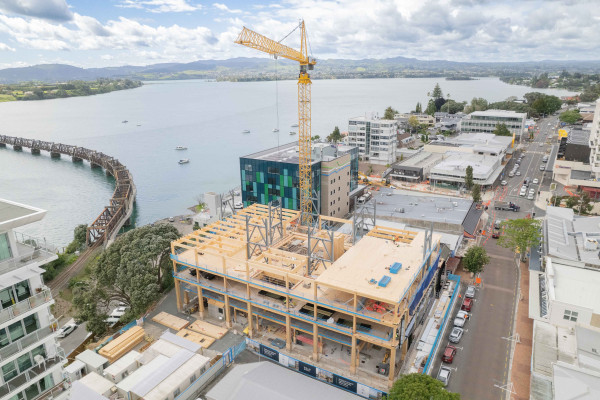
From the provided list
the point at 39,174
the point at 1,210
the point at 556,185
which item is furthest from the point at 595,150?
the point at 39,174

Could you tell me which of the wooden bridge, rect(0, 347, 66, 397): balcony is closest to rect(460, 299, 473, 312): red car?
rect(0, 347, 66, 397): balcony

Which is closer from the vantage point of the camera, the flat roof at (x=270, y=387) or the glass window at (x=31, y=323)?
the glass window at (x=31, y=323)

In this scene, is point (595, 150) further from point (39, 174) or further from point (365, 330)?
point (39, 174)

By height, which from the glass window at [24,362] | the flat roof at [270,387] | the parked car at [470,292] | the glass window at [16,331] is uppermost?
the glass window at [16,331]

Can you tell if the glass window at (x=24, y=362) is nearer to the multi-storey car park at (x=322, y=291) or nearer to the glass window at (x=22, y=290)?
the glass window at (x=22, y=290)

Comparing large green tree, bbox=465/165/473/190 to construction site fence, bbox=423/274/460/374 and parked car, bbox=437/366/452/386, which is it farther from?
parked car, bbox=437/366/452/386

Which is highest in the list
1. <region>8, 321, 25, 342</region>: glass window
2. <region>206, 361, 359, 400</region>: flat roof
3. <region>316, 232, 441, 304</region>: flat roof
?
<region>8, 321, 25, 342</region>: glass window

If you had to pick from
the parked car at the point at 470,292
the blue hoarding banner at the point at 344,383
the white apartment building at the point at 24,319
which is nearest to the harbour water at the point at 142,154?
the blue hoarding banner at the point at 344,383
